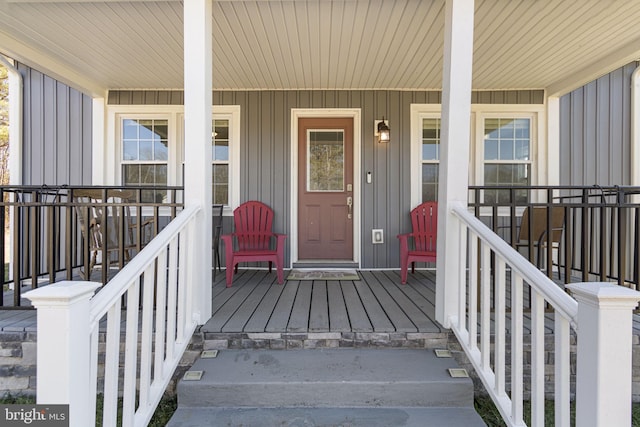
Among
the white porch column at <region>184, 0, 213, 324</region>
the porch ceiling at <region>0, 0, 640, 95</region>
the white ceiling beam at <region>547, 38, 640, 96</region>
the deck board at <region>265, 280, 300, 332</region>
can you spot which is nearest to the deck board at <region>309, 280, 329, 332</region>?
the deck board at <region>265, 280, 300, 332</region>

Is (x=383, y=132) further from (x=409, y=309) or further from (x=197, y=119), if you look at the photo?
(x=197, y=119)

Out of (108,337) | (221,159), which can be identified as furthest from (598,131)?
(108,337)

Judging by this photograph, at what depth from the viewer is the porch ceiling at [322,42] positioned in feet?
7.98

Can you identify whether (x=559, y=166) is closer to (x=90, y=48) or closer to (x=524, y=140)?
(x=524, y=140)

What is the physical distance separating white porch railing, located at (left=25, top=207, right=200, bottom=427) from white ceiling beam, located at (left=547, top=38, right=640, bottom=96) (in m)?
4.17

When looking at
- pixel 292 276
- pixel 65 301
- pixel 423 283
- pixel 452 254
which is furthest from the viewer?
pixel 292 276

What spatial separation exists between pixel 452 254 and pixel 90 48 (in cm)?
367

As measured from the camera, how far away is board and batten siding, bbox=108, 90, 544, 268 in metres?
3.96

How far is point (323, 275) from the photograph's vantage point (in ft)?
11.7

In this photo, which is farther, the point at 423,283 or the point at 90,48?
the point at 423,283

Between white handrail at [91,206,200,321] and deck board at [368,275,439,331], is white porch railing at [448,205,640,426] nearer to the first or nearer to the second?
deck board at [368,275,439,331]

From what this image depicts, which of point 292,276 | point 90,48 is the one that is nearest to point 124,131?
point 90,48

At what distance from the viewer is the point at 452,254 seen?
2.06 m

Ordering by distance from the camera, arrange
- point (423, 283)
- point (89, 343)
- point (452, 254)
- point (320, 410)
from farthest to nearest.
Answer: point (423, 283) → point (452, 254) → point (320, 410) → point (89, 343)
